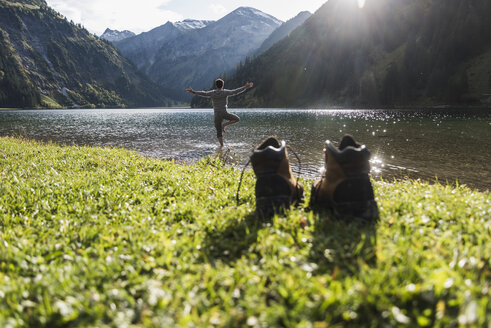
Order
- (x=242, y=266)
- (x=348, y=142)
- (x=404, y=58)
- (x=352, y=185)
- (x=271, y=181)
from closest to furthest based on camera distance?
(x=242, y=266) → (x=352, y=185) → (x=271, y=181) → (x=348, y=142) → (x=404, y=58)

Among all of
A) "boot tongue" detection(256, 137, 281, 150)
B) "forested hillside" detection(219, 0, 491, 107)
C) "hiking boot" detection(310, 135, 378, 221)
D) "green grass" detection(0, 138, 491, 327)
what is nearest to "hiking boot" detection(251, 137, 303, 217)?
"green grass" detection(0, 138, 491, 327)

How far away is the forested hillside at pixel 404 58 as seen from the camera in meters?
119

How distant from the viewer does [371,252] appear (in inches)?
128

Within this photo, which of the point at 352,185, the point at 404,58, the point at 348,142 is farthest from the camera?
the point at 404,58

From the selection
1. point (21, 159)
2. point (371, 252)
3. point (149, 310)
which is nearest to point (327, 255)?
point (371, 252)

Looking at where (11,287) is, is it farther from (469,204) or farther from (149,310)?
(469,204)

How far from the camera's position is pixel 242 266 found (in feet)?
10.6

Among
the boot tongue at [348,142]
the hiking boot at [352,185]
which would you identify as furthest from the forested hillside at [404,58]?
the hiking boot at [352,185]

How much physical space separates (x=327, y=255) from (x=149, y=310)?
2.11m

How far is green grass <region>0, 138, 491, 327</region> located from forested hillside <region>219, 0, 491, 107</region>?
413 feet

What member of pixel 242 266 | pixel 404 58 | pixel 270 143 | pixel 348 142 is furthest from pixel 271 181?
pixel 404 58

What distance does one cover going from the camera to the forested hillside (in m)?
119

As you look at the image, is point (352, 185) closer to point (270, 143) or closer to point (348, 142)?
point (348, 142)

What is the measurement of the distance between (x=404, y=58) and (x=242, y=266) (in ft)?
567
